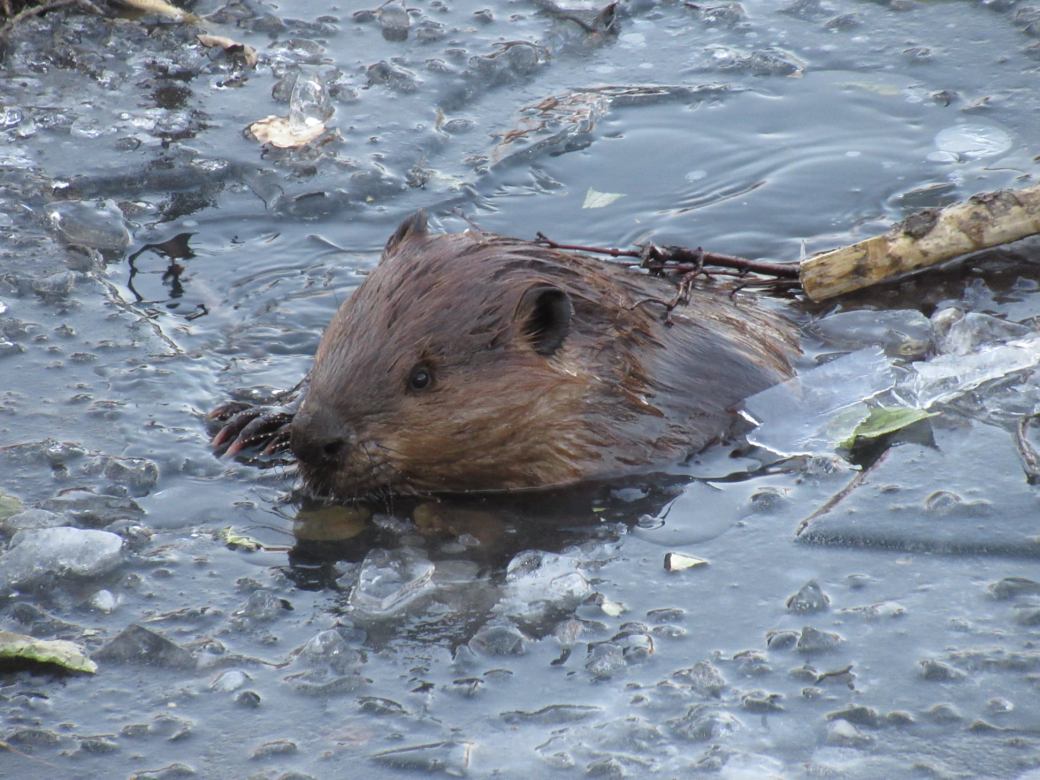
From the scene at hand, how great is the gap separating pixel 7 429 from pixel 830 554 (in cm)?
283

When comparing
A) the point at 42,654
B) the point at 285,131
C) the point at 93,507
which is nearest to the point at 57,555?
the point at 93,507

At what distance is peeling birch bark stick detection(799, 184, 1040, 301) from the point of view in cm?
583

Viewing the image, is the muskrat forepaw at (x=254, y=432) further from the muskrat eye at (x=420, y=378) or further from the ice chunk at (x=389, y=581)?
the ice chunk at (x=389, y=581)

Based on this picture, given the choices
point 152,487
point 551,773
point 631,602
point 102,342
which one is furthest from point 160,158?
point 551,773

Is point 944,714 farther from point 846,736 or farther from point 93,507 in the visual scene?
point 93,507

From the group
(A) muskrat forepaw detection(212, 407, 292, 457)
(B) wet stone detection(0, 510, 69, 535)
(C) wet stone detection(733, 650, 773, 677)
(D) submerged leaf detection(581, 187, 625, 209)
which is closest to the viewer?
(C) wet stone detection(733, 650, 773, 677)

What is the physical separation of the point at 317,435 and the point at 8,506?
1.02 m

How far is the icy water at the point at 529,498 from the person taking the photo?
3.82 m

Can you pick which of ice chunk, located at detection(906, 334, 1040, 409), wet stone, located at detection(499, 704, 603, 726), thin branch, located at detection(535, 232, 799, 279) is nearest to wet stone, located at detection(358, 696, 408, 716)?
wet stone, located at detection(499, 704, 603, 726)

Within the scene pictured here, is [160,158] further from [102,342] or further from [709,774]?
[709,774]

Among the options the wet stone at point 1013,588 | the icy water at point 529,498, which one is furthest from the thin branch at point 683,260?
the wet stone at point 1013,588

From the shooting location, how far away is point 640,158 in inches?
293

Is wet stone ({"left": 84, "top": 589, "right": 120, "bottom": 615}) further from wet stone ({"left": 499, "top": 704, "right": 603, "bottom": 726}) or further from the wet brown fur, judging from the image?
wet stone ({"left": 499, "top": 704, "right": 603, "bottom": 726})

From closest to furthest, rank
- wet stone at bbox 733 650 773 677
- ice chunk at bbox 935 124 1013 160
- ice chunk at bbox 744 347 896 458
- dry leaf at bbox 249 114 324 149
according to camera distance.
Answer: wet stone at bbox 733 650 773 677
ice chunk at bbox 744 347 896 458
ice chunk at bbox 935 124 1013 160
dry leaf at bbox 249 114 324 149
